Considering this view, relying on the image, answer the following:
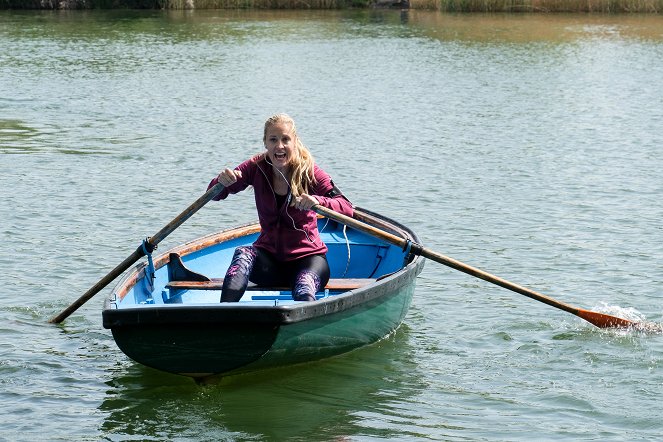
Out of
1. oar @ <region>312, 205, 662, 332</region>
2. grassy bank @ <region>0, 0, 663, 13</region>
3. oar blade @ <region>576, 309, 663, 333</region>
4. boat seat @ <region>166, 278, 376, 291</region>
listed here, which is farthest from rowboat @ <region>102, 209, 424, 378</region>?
grassy bank @ <region>0, 0, 663, 13</region>

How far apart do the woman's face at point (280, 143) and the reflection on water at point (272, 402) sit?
1.28 m

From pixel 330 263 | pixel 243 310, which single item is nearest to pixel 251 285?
pixel 243 310

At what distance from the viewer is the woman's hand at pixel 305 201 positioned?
7055 mm

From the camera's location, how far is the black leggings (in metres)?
7.18

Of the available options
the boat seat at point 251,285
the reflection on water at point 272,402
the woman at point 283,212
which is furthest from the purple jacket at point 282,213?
the reflection on water at point 272,402

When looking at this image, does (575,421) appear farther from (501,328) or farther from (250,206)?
(250,206)

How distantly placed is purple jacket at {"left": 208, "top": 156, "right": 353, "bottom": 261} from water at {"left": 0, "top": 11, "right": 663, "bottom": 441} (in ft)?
2.53

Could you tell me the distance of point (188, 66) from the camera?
937 inches

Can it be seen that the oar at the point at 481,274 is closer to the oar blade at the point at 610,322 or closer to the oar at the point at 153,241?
the oar blade at the point at 610,322

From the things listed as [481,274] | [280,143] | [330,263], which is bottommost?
[330,263]

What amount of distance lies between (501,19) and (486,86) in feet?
37.8

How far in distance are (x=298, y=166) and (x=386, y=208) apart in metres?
4.82

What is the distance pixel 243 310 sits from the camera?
6395 millimetres

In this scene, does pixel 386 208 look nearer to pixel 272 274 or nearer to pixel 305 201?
pixel 272 274
